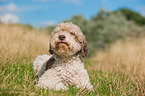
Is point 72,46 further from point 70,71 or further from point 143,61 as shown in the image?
point 143,61

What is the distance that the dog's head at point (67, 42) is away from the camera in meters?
3.75

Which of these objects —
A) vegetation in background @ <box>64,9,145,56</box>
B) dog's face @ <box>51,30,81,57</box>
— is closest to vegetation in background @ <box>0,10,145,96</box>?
dog's face @ <box>51,30,81,57</box>

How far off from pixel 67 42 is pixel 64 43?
0.07 meters

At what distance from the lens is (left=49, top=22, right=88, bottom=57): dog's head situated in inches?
148

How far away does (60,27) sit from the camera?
13.4 feet

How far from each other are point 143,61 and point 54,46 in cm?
374

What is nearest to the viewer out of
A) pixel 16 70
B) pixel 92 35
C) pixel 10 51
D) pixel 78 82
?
pixel 78 82

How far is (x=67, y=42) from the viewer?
12.3 feet

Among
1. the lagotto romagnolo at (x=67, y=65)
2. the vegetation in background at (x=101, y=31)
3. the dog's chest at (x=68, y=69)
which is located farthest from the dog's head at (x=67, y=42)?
the vegetation in background at (x=101, y=31)

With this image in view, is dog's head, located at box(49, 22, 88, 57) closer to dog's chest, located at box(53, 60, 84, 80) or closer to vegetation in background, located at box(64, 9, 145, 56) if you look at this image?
dog's chest, located at box(53, 60, 84, 80)

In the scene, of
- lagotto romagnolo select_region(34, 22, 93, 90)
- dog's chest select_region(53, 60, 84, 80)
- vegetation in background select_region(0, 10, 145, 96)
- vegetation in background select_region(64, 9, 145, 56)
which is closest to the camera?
vegetation in background select_region(0, 10, 145, 96)

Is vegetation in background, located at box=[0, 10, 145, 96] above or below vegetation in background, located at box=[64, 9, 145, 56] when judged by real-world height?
below

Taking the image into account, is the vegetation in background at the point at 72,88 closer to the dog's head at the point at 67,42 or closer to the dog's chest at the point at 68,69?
the dog's chest at the point at 68,69

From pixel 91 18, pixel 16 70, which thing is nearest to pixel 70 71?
pixel 16 70
